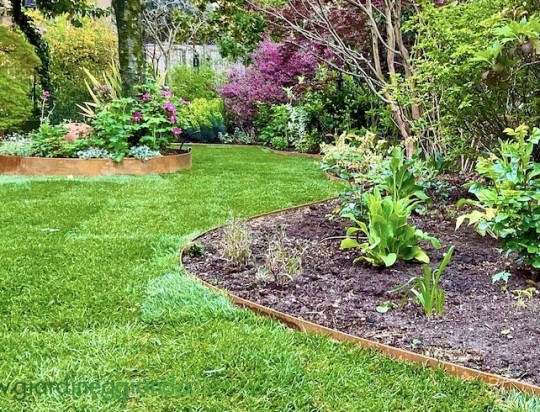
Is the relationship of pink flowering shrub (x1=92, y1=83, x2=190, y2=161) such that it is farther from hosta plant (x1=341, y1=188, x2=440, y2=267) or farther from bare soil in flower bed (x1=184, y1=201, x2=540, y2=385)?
hosta plant (x1=341, y1=188, x2=440, y2=267)

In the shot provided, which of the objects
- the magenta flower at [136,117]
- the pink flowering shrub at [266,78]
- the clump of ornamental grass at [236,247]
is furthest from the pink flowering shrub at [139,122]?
the clump of ornamental grass at [236,247]

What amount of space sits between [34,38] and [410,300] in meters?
10.4

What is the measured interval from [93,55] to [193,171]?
360 inches

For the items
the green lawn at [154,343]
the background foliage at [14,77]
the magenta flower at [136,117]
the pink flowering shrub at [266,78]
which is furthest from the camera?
the pink flowering shrub at [266,78]

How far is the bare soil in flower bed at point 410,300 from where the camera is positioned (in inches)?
65.7

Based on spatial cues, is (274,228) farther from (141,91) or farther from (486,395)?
(141,91)

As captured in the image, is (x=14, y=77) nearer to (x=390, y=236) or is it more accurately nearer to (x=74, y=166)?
(x=74, y=166)

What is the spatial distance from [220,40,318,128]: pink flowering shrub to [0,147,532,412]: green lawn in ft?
21.9

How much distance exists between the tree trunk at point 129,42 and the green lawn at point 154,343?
3.45 meters

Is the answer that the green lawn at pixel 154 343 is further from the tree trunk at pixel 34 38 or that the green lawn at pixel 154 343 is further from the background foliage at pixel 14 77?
the tree trunk at pixel 34 38

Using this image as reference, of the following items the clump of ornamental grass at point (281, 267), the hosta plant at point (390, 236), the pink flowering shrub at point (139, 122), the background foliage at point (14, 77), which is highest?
the background foliage at point (14, 77)

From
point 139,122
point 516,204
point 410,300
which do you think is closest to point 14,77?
point 139,122

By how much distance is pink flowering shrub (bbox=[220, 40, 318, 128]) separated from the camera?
30.1 feet

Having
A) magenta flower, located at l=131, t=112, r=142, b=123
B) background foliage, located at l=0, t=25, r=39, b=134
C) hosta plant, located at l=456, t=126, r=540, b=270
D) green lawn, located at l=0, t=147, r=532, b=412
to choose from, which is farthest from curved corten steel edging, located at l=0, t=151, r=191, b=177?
hosta plant, located at l=456, t=126, r=540, b=270
